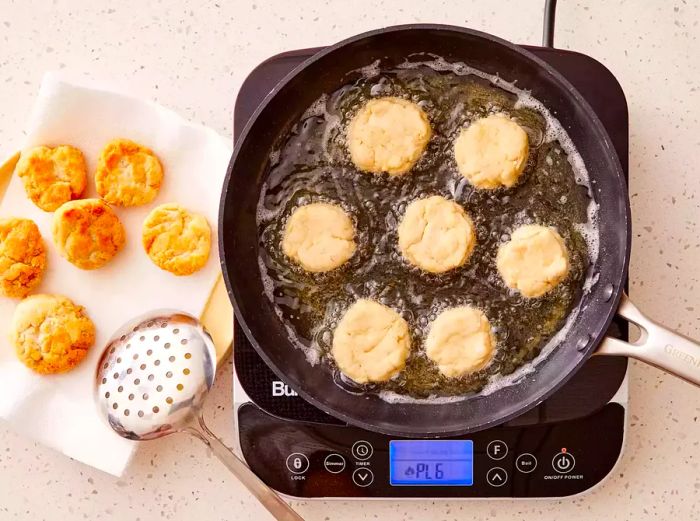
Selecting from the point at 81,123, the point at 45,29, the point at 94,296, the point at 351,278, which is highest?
the point at 45,29

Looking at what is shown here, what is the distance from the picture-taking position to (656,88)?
1073 mm

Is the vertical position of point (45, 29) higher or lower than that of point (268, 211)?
higher

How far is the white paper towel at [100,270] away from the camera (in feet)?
3.43

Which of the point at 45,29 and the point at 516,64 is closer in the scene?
the point at 516,64

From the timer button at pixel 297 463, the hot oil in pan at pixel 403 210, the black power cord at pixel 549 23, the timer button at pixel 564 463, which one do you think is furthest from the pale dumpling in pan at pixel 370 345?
the black power cord at pixel 549 23

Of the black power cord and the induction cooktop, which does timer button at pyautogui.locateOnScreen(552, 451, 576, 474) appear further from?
the black power cord

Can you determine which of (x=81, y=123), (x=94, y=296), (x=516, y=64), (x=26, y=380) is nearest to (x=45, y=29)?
(x=81, y=123)

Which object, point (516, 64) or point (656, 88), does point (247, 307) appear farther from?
point (656, 88)

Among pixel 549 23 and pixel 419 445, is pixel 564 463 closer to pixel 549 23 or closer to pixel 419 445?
pixel 419 445

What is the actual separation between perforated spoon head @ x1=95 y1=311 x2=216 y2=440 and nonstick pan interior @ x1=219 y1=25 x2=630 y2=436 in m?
0.11

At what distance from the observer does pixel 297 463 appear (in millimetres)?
A: 1010

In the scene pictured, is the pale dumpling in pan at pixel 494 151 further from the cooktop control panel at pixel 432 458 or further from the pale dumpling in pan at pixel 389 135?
the cooktop control panel at pixel 432 458

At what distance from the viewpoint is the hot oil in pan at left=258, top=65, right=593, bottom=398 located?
96cm

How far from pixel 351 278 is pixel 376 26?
1.27 feet
